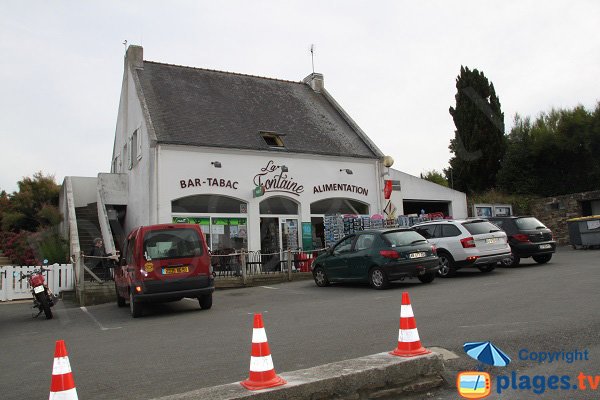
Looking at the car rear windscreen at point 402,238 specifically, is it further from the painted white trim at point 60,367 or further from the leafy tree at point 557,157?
the leafy tree at point 557,157

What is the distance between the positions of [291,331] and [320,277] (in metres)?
7.01

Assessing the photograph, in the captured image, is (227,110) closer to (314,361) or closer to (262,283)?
(262,283)

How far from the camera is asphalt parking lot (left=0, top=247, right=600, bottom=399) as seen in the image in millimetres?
5492

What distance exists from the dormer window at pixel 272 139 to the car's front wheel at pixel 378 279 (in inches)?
388

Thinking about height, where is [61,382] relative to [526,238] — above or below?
below

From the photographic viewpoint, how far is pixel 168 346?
730 centimetres

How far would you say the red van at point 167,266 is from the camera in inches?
421

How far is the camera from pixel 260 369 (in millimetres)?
4180

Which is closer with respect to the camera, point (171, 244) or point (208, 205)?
point (171, 244)


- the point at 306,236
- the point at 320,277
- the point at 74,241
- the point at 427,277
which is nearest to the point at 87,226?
the point at 74,241

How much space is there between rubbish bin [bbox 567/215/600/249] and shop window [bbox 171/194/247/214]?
13975 mm

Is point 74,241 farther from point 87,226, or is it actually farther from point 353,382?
point 353,382

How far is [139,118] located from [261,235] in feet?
23.0

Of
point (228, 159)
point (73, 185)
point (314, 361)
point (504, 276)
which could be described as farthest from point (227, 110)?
point (314, 361)
